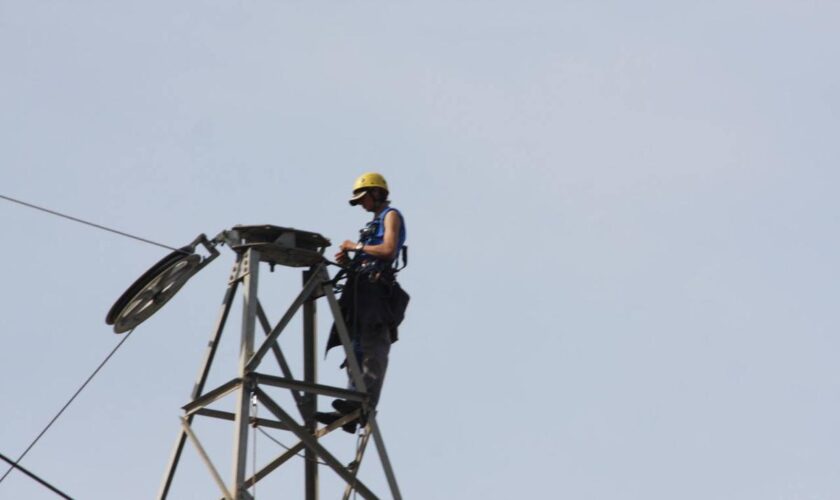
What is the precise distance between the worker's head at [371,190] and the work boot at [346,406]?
226cm

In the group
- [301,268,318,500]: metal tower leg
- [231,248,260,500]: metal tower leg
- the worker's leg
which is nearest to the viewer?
[231,248,260,500]: metal tower leg

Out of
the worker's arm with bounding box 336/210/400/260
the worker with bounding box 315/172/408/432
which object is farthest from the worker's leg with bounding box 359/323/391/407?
the worker's arm with bounding box 336/210/400/260

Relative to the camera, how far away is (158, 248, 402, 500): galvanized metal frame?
1716 cm

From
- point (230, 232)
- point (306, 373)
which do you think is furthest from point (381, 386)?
point (230, 232)

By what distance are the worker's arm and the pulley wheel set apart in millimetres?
1377

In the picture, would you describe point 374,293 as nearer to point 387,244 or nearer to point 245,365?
point 387,244

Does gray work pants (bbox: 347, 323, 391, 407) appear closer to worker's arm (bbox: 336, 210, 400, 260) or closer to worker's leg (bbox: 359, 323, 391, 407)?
worker's leg (bbox: 359, 323, 391, 407)

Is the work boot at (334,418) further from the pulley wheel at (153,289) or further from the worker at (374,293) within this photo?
the pulley wheel at (153,289)

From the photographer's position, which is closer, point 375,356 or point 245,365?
point 245,365

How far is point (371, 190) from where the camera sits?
19.5 m

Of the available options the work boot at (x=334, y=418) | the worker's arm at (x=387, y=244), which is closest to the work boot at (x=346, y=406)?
the work boot at (x=334, y=418)

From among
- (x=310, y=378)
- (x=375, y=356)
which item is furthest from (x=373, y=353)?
(x=310, y=378)

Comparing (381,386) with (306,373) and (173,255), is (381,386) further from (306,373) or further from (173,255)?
(173,255)

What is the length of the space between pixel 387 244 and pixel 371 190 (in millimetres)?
1021
